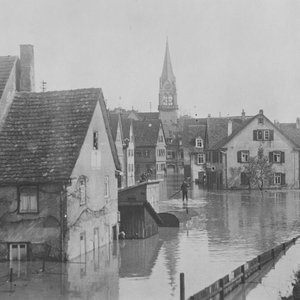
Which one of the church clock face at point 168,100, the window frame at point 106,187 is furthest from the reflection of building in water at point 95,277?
the church clock face at point 168,100

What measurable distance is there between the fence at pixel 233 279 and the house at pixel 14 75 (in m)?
12.8

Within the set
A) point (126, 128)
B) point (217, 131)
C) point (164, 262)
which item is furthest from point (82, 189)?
point (126, 128)

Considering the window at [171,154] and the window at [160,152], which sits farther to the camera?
the window at [171,154]

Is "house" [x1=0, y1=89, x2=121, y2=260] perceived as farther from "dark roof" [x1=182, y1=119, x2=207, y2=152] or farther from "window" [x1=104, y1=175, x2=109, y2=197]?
"dark roof" [x1=182, y1=119, x2=207, y2=152]

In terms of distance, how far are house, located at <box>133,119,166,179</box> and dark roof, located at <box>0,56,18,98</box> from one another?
235 ft

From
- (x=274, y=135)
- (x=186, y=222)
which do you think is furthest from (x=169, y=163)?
(x=186, y=222)

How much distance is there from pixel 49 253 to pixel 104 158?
688 cm

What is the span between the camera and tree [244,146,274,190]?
216 feet

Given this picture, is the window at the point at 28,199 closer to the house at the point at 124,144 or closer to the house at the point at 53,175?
the house at the point at 53,175

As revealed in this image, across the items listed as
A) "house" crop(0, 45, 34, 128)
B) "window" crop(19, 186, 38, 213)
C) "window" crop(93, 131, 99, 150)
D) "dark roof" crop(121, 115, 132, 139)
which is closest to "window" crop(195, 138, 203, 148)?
"dark roof" crop(121, 115, 132, 139)

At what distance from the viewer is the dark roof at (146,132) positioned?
101m

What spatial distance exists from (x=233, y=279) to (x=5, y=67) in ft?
49.7

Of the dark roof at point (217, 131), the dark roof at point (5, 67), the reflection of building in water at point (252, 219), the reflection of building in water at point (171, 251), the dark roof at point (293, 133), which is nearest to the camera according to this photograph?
the reflection of building in water at point (171, 251)

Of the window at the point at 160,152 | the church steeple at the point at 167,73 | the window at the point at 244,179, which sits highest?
the church steeple at the point at 167,73
